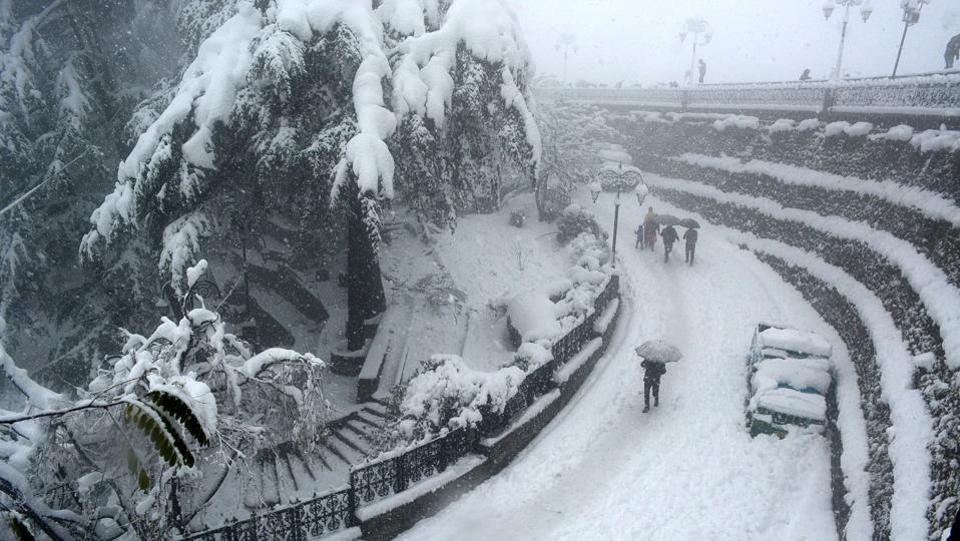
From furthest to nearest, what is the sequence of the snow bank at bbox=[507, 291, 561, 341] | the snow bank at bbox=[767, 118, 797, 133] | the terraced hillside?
the snow bank at bbox=[767, 118, 797, 133] < the snow bank at bbox=[507, 291, 561, 341] < the terraced hillside

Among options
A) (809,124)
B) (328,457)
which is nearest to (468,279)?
(328,457)

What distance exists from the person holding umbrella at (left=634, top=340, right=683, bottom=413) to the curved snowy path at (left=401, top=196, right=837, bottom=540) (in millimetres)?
486

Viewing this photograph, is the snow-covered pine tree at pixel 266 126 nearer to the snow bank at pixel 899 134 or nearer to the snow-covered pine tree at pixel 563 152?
the snow-covered pine tree at pixel 563 152

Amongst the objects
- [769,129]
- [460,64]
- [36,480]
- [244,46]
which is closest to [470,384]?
[36,480]

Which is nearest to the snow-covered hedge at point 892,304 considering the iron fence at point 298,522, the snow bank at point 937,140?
the snow bank at point 937,140

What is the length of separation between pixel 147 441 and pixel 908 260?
14.4 metres

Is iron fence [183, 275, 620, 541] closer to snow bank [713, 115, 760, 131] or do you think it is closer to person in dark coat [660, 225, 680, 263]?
person in dark coat [660, 225, 680, 263]

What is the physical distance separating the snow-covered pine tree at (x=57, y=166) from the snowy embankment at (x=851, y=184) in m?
19.4

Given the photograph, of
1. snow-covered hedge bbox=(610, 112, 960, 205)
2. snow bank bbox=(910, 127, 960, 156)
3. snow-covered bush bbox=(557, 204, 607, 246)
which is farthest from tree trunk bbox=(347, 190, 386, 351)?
snow bank bbox=(910, 127, 960, 156)

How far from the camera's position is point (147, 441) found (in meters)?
4.54

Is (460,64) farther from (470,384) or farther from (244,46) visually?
(470,384)

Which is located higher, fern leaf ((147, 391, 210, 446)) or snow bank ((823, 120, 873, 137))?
snow bank ((823, 120, 873, 137))

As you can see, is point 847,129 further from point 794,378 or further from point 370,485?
point 370,485

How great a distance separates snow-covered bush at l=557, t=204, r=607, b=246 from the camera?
23344 mm
